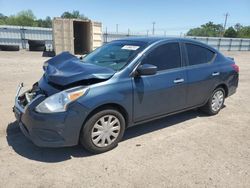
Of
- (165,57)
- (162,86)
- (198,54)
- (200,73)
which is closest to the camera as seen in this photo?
(162,86)

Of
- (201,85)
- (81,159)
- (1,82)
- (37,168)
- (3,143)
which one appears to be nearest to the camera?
(37,168)

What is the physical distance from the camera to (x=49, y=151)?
3.57 m

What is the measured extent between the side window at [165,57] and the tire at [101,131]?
100 cm

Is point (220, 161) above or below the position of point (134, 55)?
below

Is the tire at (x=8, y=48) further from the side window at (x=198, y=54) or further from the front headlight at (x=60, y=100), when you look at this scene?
the front headlight at (x=60, y=100)

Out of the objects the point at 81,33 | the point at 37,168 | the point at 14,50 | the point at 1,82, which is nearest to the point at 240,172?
the point at 37,168

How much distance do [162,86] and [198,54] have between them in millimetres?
→ 1296

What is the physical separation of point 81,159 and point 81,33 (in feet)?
54.0

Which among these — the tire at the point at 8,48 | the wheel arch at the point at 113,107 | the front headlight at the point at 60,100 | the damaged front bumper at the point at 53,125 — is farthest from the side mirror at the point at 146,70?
the tire at the point at 8,48

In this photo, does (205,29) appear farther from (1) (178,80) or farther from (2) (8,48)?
(1) (178,80)

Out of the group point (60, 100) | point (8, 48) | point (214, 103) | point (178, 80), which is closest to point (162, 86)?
point (178, 80)

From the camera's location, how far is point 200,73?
15.2ft

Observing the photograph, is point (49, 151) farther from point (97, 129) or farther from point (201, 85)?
point (201, 85)

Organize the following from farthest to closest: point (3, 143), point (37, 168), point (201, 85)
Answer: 1. point (201, 85)
2. point (3, 143)
3. point (37, 168)
